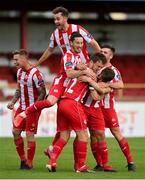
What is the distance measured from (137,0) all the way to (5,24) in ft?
19.0

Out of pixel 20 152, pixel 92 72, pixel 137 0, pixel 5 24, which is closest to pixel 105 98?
pixel 92 72

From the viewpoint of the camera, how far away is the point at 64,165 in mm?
13219

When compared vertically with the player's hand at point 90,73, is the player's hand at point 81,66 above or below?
above

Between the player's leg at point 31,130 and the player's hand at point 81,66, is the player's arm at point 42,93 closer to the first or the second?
the player's leg at point 31,130

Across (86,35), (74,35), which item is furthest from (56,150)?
(86,35)

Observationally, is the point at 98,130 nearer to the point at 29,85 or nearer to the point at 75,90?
the point at 75,90

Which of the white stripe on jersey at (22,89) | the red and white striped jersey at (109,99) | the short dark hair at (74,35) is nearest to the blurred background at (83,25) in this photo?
the red and white striped jersey at (109,99)

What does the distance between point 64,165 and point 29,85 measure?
1.51m

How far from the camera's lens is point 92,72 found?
11.9 metres

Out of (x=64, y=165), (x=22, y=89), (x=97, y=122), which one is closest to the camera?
(x=97, y=122)

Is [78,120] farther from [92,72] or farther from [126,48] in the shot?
[126,48]

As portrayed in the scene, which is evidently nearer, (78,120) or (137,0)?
(78,120)

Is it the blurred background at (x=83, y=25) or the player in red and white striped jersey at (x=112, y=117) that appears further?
the blurred background at (x=83, y=25)

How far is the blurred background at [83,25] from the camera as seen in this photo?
29000 mm
